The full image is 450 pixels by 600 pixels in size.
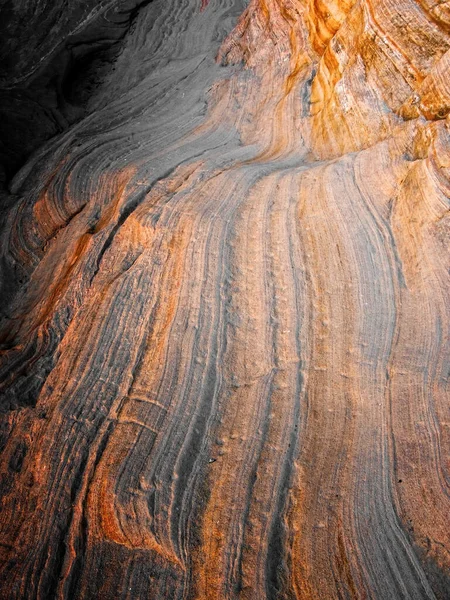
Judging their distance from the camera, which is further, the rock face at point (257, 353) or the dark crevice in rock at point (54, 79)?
the dark crevice in rock at point (54, 79)

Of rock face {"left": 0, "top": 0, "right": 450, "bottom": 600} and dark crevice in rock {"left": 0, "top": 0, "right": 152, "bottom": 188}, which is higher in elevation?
dark crevice in rock {"left": 0, "top": 0, "right": 152, "bottom": 188}

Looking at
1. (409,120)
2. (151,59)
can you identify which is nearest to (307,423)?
(409,120)

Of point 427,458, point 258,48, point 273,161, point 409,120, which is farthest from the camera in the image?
point 258,48

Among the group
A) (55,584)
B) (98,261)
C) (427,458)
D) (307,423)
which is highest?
(98,261)

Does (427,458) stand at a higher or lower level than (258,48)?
lower

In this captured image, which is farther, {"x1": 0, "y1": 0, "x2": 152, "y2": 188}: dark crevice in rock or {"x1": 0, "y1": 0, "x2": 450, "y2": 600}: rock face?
{"x1": 0, "y1": 0, "x2": 152, "y2": 188}: dark crevice in rock

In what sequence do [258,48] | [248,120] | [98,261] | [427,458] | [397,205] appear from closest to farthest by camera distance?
1. [427,458]
2. [397,205]
3. [98,261]
4. [248,120]
5. [258,48]

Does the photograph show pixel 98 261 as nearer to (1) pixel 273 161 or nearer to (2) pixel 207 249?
(2) pixel 207 249

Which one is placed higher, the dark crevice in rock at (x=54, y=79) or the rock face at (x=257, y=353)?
the dark crevice in rock at (x=54, y=79)
